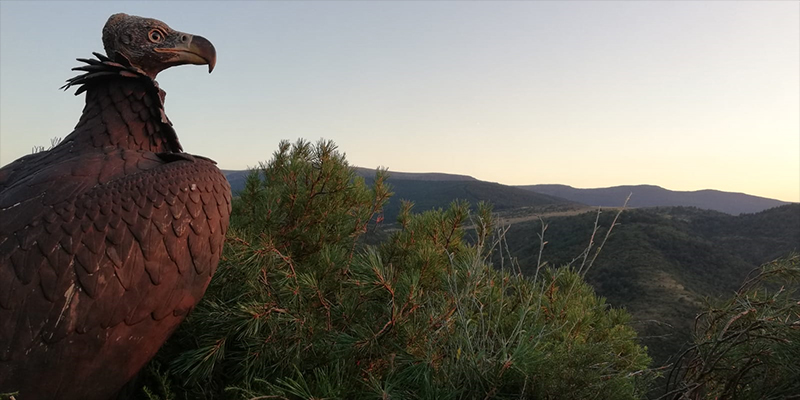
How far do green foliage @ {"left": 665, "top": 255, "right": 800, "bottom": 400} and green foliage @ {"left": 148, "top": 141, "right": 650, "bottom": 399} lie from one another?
281 mm

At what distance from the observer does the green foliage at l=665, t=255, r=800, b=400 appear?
158 centimetres

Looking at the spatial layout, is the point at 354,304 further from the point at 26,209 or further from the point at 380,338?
the point at 26,209

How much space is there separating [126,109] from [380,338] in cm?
173

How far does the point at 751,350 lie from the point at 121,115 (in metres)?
3.02

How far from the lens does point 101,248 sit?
1.75m

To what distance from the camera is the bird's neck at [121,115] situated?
2.20 meters

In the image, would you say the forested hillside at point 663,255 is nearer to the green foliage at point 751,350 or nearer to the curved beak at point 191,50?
the green foliage at point 751,350

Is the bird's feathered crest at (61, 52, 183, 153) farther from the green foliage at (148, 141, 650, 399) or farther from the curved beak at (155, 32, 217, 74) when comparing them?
the green foliage at (148, 141, 650, 399)

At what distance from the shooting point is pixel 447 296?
2.42m

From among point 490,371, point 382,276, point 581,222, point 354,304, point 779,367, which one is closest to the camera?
point 779,367

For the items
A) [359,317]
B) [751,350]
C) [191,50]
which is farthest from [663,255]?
[191,50]

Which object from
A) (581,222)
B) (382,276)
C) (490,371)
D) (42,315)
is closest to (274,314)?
(382,276)

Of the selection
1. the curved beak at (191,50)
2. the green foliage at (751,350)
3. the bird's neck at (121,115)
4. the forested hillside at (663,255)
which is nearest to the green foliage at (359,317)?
the green foliage at (751,350)

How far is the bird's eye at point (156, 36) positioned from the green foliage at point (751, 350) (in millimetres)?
2932
